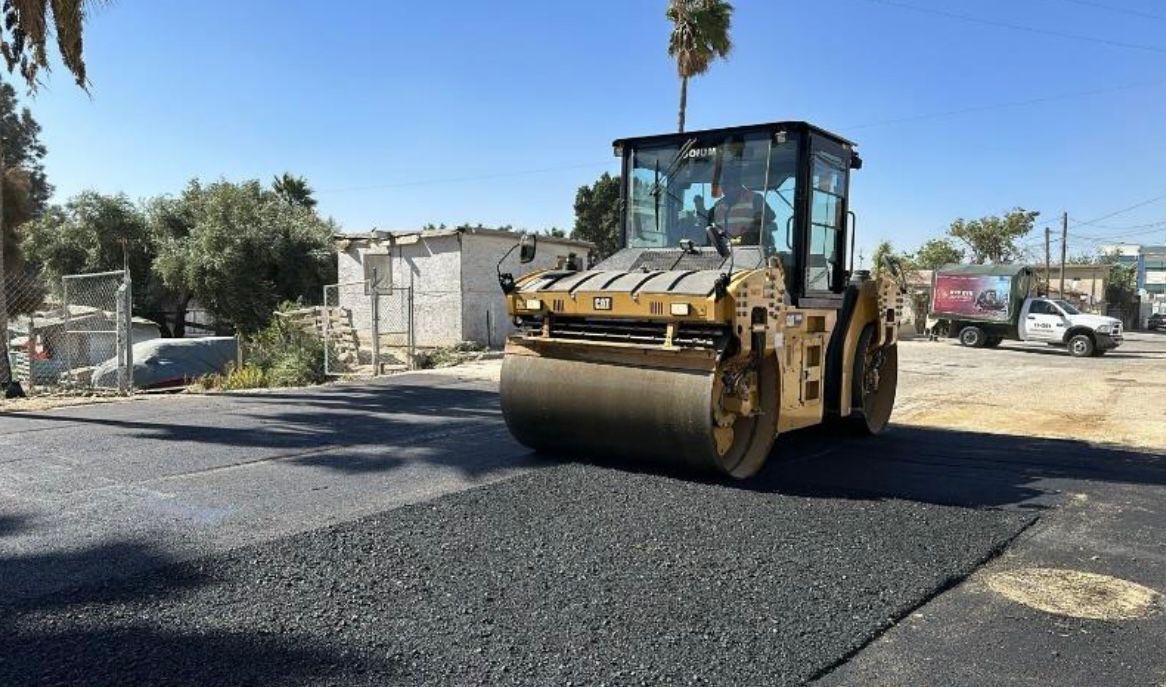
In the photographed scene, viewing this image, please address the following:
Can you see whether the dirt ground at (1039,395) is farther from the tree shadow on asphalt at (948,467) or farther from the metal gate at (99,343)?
the metal gate at (99,343)

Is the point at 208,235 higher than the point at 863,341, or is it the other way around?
the point at 208,235

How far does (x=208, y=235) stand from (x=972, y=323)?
81.1ft

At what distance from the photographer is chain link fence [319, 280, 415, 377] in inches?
648

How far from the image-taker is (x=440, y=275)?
72.9 ft

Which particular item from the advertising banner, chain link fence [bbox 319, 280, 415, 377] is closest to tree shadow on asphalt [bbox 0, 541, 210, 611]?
chain link fence [bbox 319, 280, 415, 377]

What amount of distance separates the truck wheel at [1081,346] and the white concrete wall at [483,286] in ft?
52.8

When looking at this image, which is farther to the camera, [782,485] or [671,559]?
[782,485]

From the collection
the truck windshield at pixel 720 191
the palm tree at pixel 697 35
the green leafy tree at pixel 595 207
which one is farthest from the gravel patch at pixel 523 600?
the green leafy tree at pixel 595 207

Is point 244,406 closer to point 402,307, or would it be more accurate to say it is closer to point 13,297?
point 402,307

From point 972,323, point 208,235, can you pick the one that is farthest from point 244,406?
point 972,323

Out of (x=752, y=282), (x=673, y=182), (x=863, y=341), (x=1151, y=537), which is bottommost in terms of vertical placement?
(x=1151, y=537)

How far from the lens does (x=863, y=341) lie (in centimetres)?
819

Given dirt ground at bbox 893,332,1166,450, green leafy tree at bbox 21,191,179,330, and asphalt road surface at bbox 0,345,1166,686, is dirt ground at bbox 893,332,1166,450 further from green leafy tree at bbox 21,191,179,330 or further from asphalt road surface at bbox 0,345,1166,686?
green leafy tree at bbox 21,191,179,330

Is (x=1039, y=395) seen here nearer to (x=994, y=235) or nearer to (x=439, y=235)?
(x=439, y=235)
